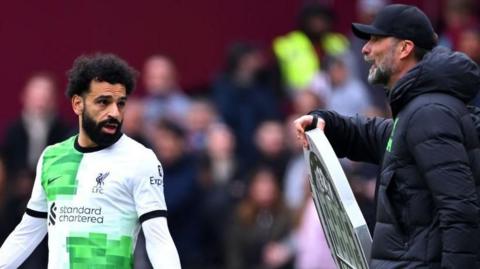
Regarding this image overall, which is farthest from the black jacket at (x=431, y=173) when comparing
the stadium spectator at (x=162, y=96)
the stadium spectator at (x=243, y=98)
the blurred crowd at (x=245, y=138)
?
the stadium spectator at (x=243, y=98)

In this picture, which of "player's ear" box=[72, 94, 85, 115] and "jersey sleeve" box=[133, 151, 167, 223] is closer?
"jersey sleeve" box=[133, 151, 167, 223]

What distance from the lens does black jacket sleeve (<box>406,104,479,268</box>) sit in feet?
25.7

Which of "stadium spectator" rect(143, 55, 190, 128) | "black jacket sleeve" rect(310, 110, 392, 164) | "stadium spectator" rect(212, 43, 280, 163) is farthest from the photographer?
"stadium spectator" rect(212, 43, 280, 163)

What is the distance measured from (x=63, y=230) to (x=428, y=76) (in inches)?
75.9

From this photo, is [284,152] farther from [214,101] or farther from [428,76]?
[428,76]

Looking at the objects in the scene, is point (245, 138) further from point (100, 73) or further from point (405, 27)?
point (405, 27)

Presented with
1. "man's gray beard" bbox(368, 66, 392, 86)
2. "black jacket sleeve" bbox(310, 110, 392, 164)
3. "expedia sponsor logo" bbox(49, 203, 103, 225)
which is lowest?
"expedia sponsor logo" bbox(49, 203, 103, 225)

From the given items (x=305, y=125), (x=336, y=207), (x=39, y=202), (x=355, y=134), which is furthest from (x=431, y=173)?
(x=39, y=202)

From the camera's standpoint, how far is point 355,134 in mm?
9031

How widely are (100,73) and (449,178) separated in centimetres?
182

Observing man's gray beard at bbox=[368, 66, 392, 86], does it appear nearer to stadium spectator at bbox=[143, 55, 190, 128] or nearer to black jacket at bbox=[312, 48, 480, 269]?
black jacket at bbox=[312, 48, 480, 269]

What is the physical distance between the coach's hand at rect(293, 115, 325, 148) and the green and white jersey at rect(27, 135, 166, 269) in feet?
2.44

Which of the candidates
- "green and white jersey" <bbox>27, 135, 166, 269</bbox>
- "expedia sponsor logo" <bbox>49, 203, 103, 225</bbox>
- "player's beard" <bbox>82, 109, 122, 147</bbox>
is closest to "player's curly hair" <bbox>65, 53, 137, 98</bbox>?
"player's beard" <bbox>82, 109, 122, 147</bbox>

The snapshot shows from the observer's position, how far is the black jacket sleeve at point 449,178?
308 inches
